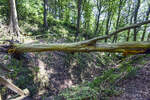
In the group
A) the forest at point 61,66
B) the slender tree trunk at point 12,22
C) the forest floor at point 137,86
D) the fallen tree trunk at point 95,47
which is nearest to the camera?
the fallen tree trunk at point 95,47

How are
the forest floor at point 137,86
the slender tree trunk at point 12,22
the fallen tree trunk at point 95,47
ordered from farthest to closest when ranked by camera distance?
the slender tree trunk at point 12,22, the forest floor at point 137,86, the fallen tree trunk at point 95,47

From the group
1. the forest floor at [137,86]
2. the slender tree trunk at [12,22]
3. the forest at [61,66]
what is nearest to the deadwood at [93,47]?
the forest at [61,66]

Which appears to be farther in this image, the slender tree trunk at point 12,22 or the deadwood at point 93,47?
the slender tree trunk at point 12,22

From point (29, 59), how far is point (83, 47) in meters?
3.94

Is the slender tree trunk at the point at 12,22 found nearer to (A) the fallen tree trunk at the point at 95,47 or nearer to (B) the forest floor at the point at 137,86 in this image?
(A) the fallen tree trunk at the point at 95,47

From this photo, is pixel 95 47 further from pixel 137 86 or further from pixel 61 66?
pixel 61 66

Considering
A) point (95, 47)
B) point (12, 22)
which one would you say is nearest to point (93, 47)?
point (95, 47)

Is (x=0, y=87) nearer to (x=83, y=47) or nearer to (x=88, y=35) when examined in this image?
(x=83, y=47)

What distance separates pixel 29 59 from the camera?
20.2ft

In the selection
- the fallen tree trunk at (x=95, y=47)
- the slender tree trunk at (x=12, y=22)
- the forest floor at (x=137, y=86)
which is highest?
the slender tree trunk at (x=12, y=22)

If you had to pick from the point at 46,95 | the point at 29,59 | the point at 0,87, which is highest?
the point at 29,59

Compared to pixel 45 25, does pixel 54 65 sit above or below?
below

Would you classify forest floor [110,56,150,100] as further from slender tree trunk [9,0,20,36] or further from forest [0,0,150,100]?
slender tree trunk [9,0,20,36]

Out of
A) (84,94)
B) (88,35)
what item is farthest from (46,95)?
(88,35)
